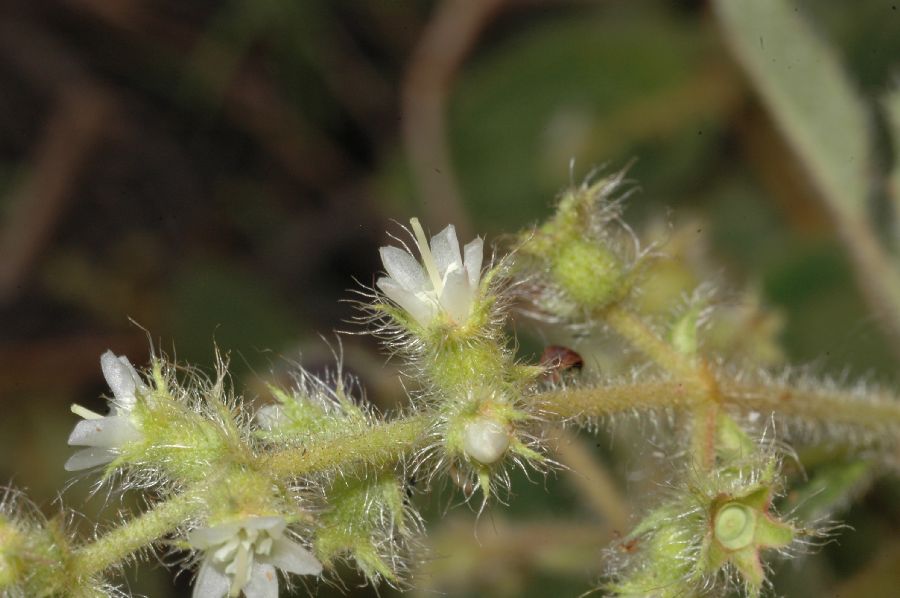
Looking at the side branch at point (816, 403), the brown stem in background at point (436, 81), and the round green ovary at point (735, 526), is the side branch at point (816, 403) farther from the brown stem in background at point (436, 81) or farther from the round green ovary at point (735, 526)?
the brown stem in background at point (436, 81)

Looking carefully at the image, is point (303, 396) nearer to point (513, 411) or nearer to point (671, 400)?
point (513, 411)

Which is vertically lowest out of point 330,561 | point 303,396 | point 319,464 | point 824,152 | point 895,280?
point 330,561

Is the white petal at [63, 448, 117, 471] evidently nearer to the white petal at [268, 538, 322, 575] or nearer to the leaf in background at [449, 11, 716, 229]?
the white petal at [268, 538, 322, 575]

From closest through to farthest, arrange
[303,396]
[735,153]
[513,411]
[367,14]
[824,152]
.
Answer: [513,411], [303,396], [824,152], [735,153], [367,14]

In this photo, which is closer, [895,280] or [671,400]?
[671,400]

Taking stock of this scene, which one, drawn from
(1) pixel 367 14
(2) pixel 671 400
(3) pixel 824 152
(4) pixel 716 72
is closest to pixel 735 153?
(4) pixel 716 72

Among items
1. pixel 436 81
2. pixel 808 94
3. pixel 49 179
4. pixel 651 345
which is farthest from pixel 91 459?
pixel 49 179

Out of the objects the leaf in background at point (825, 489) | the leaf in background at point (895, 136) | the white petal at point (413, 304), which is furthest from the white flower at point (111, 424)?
the leaf in background at point (895, 136)
